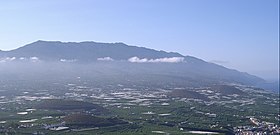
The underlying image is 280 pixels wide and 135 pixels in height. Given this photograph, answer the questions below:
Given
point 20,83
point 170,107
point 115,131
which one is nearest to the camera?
point 115,131

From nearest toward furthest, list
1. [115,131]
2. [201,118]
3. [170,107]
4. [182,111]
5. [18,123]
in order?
[115,131] → [18,123] → [201,118] → [182,111] → [170,107]

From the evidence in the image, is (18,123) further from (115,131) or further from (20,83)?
(20,83)

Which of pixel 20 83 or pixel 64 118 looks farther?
pixel 20 83

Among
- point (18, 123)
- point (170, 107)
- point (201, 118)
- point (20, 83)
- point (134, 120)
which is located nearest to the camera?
point (18, 123)

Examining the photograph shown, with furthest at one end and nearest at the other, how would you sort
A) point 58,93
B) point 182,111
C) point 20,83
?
1. point 20,83
2. point 58,93
3. point 182,111

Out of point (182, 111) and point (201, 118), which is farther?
point (182, 111)

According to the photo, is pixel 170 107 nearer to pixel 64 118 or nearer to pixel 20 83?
pixel 64 118

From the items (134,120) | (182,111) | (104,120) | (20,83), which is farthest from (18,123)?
(20,83)

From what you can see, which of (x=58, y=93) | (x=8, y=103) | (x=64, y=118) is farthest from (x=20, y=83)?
(x=64, y=118)
